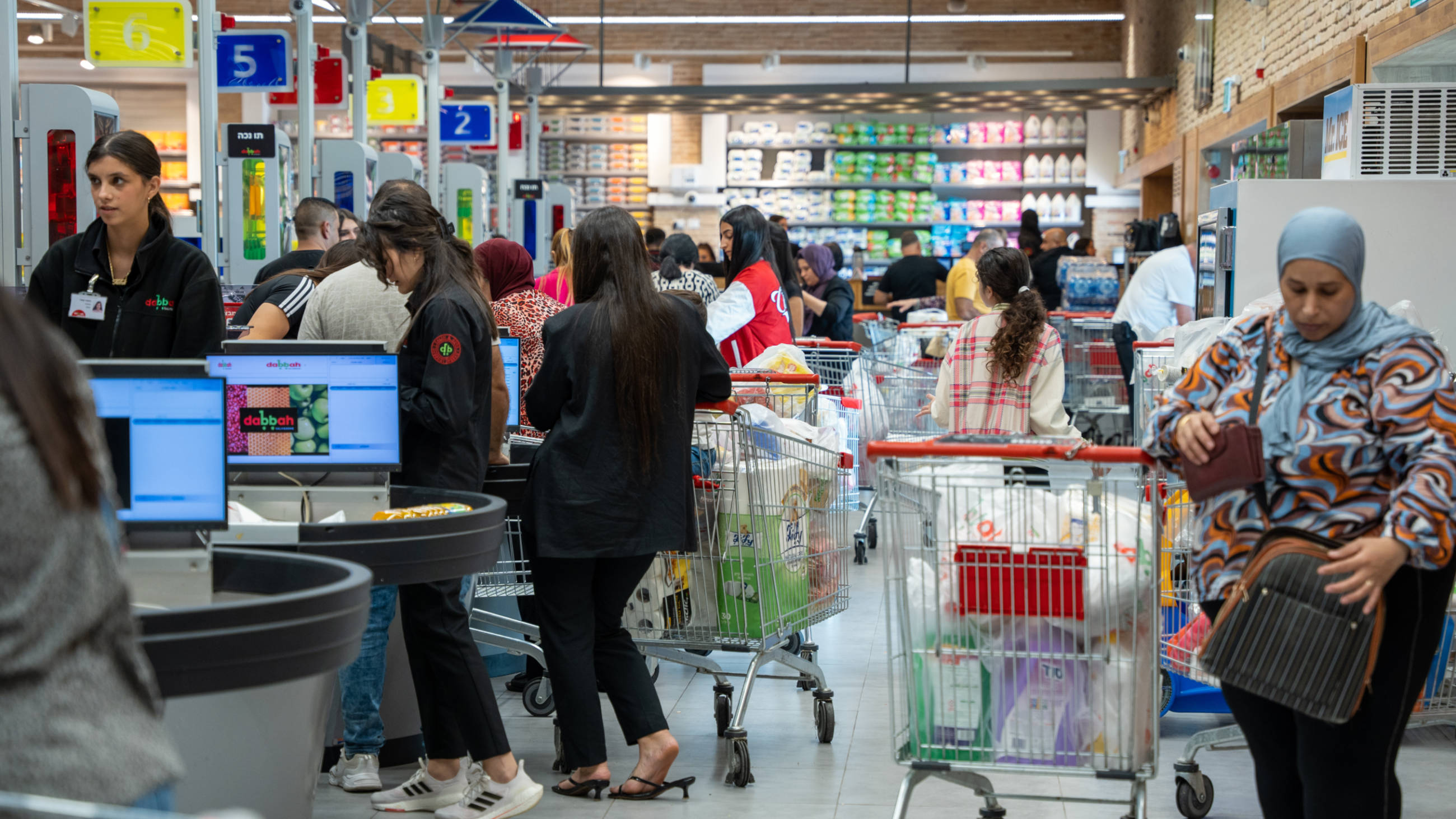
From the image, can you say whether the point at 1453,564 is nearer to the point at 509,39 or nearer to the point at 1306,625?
the point at 1306,625

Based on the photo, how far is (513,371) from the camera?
4719 mm

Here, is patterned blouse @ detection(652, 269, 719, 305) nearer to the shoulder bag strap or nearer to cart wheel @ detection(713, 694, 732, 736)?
cart wheel @ detection(713, 694, 732, 736)

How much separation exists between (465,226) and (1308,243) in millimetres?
10485

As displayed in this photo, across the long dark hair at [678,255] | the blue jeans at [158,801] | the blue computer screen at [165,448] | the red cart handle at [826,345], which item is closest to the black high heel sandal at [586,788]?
the blue computer screen at [165,448]

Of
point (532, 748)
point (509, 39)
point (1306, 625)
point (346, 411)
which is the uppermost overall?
point (509, 39)

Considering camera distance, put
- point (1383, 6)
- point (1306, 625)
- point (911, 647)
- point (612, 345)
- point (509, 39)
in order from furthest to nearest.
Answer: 1. point (509, 39)
2. point (1383, 6)
3. point (612, 345)
4. point (911, 647)
5. point (1306, 625)

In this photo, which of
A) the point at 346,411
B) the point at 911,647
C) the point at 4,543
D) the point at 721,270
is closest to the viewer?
the point at 4,543

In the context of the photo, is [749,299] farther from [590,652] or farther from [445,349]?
[445,349]

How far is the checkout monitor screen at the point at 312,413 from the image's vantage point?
3.02 metres

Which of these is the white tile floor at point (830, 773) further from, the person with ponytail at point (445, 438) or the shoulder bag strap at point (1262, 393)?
the shoulder bag strap at point (1262, 393)

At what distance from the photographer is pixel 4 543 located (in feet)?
3.89

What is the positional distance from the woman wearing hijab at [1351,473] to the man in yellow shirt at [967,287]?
6.88 m

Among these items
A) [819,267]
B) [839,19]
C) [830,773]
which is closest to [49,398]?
[830,773]

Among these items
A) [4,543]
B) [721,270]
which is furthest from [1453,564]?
[721,270]
